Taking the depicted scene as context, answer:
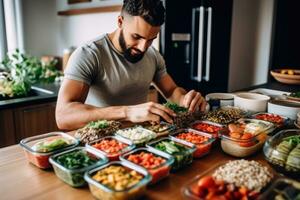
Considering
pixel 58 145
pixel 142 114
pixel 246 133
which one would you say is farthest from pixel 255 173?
pixel 58 145

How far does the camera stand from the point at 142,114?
136 centimetres

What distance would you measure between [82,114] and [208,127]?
64cm

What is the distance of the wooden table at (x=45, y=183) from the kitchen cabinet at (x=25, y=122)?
1.25 meters

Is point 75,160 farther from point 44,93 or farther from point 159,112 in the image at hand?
point 44,93

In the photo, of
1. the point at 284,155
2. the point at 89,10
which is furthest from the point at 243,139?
the point at 89,10

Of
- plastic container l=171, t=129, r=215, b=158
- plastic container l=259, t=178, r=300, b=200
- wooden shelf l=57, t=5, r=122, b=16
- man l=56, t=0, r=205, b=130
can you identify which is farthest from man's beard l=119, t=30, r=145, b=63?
wooden shelf l=57, t=5, r=122, b=16

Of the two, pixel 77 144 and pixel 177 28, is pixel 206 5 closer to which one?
pixel 177 28

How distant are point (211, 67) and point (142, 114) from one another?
2.56 m

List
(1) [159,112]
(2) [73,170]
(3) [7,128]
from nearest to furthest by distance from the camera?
(2) [73,170], (1) [159,112], (3) [7,128]

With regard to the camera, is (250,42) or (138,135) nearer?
(138,135)

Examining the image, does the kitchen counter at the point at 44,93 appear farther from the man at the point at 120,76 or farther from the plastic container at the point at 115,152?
the plastic container at the point at 115,152

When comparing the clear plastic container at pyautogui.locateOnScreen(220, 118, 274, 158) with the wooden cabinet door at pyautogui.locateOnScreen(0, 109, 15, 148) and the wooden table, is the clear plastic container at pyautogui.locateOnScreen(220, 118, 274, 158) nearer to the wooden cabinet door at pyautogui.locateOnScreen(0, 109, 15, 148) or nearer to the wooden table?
the wooden table

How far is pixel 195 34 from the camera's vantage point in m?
3.44

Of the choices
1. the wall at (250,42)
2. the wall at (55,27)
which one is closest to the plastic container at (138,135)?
the wall at (55,27)
